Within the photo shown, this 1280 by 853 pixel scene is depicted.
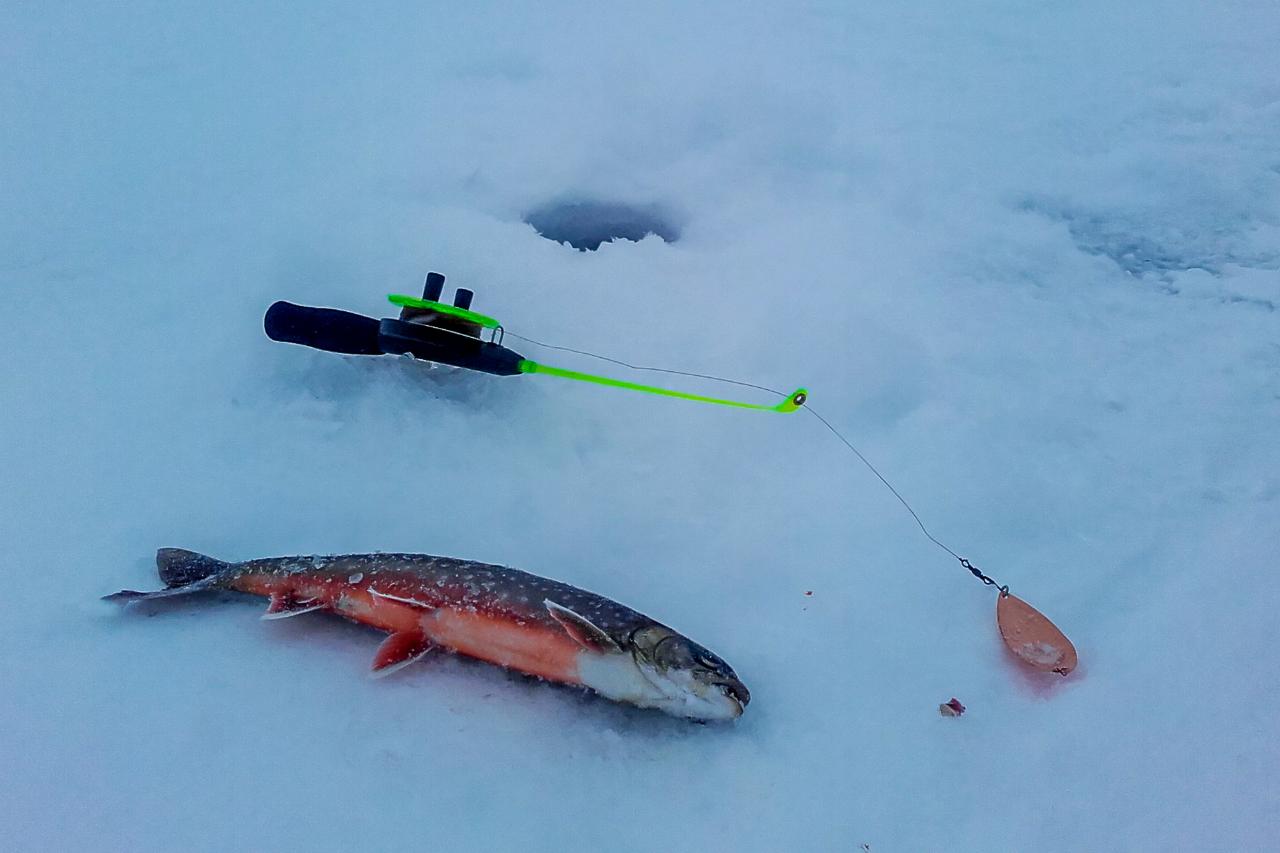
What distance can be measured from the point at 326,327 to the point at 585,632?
1.45 m

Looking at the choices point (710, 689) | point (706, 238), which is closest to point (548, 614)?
point (710, 689)

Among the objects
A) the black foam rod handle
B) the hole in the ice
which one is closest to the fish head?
the black foam rod handle

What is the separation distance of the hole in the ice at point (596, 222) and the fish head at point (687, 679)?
1.97 meters

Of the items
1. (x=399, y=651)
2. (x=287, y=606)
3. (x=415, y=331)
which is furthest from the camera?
(x=415, y=331)

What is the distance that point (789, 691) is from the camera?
213 cm

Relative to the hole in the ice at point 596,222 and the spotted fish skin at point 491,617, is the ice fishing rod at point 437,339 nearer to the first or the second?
the spotted fish skin at point 491,617

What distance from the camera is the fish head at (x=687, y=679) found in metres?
2.03

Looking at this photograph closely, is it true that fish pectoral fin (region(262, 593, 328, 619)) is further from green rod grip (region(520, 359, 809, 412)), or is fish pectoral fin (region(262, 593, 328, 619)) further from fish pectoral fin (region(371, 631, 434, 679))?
green rod grip (region(520, 359, 809, 412))

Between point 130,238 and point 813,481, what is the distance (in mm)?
3078

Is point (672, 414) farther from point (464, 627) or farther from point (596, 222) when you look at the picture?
point (596, 222)

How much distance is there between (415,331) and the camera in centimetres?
263

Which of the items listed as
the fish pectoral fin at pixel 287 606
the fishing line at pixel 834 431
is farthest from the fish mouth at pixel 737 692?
the fish pectoral fin at pixel 287 606

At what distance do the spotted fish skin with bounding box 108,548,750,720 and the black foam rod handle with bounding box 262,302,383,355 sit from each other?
0.78 metres

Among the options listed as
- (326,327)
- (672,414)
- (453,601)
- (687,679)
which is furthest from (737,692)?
(326,327)
